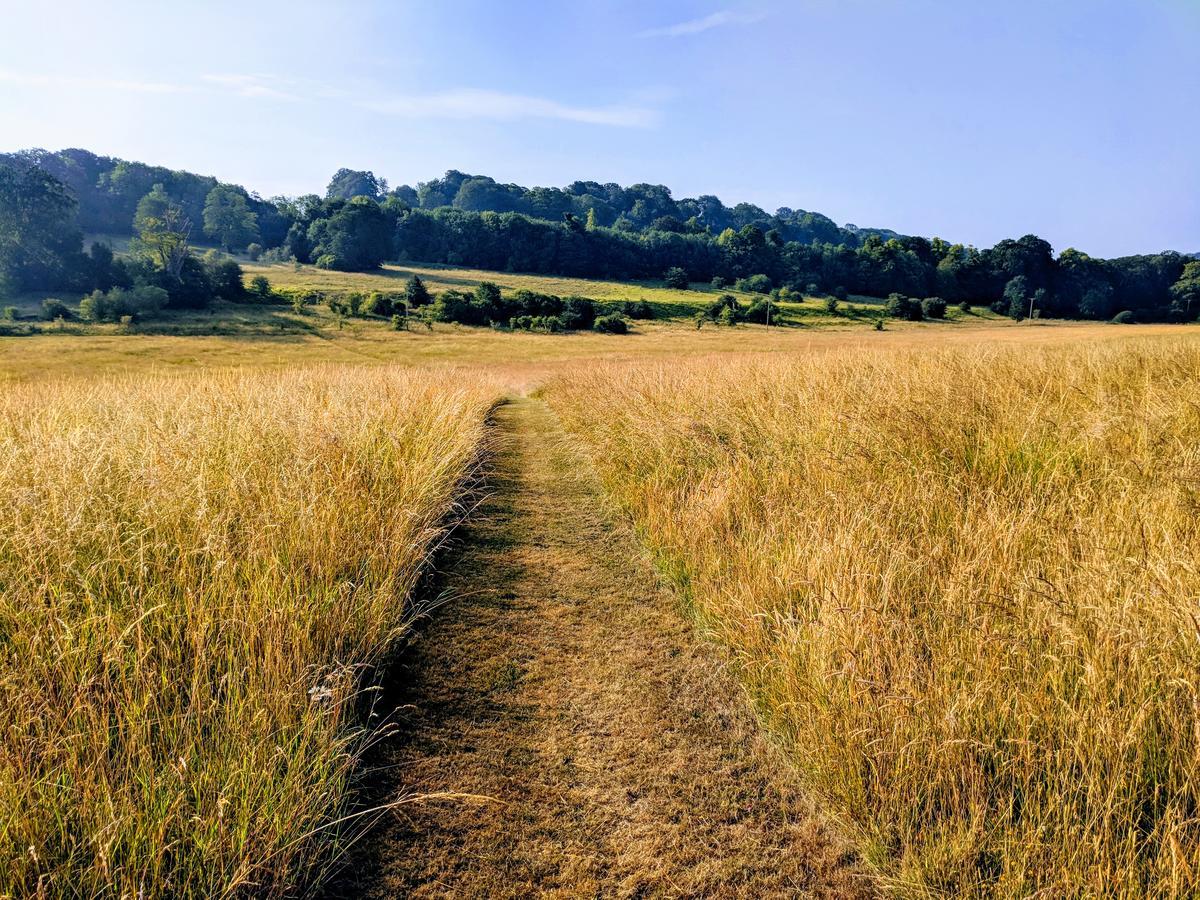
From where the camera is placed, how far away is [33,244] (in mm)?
58875

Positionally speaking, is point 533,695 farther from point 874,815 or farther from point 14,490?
point 14,490

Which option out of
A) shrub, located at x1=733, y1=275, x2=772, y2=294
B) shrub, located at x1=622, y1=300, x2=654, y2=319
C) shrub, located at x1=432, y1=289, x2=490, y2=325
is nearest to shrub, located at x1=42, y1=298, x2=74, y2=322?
shrub, located at x1=432, y1=289, x2=490, y2=325

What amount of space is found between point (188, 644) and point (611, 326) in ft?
159

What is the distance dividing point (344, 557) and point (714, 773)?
2.48 m

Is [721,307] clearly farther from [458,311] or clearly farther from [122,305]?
[122,305]

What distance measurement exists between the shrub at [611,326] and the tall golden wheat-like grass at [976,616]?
4457cm

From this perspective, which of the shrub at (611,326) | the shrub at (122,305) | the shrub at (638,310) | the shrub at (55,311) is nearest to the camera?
the shrub at (122,305)

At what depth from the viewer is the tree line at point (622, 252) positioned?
255 feet

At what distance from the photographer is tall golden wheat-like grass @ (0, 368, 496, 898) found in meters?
1.82

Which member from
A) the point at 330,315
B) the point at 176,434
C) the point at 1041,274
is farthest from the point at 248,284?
the point at 1041,274

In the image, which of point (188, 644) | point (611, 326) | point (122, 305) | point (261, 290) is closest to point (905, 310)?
point (611, 326)

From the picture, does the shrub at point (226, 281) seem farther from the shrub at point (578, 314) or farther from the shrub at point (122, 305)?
the shrub at point (578, 314)

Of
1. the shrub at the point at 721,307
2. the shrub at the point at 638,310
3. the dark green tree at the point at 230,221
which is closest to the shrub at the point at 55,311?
the shrub at the point at 638,310

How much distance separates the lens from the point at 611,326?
49.7 metres
